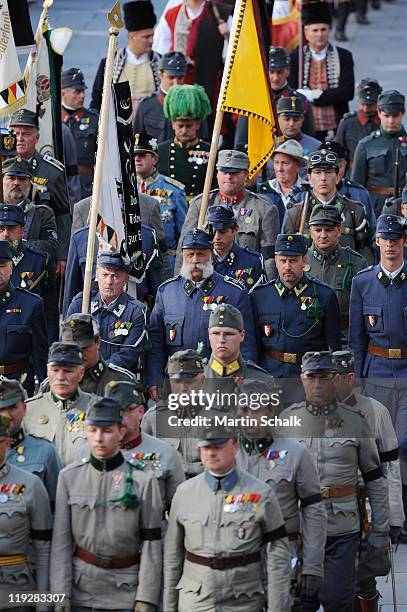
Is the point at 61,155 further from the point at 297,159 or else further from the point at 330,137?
the point at 330,137

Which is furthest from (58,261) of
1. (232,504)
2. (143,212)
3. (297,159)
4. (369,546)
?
(232,504)

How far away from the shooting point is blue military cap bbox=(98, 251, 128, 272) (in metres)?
13.6

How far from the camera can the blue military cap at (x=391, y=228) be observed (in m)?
14.1

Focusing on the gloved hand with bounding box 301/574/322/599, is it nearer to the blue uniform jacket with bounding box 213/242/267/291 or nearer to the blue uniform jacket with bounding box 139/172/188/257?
the blue uniform jacket with bounding box 213/242/267/291

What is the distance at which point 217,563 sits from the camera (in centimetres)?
1045

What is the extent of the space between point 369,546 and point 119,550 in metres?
2.01

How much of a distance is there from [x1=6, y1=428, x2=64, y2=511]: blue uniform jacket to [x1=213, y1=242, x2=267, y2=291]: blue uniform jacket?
12.0ft

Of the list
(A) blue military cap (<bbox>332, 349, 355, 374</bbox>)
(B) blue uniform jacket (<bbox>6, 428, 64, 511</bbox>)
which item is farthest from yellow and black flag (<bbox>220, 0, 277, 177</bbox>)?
(B) blue uniform jacket (<bbox>6, 428, 64, 511</bbox>)

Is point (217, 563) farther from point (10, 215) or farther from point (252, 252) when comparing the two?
point (10, 215)

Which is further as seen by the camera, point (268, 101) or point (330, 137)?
point (330, 137)

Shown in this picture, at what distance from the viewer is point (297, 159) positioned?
16688 mm

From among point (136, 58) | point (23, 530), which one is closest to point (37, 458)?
point (23, 530)

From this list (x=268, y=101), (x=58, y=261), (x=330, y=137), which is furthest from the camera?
(x=330, y=137)

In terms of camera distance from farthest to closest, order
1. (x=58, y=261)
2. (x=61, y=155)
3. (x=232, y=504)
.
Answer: (x=61, y=155) < (x=58, y=261) < (x=232, y=504)
